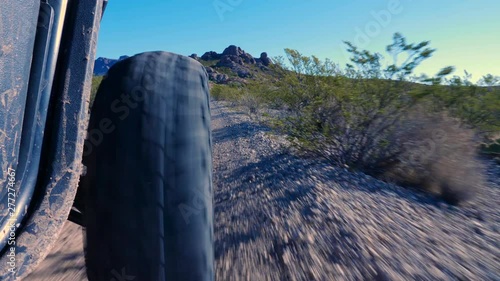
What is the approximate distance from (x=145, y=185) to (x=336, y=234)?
1761 millimetres

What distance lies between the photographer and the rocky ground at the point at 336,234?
1842mm

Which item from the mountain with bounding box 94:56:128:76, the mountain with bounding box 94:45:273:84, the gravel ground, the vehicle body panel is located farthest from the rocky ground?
the mountain with bounding box 94:45:273:84

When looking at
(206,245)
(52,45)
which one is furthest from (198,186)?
(52,45)

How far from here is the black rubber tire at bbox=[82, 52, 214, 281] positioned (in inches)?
39.0

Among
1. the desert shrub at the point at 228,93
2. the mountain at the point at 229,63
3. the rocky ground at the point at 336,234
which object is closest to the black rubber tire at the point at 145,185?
the rocky ground at the point at 336,234

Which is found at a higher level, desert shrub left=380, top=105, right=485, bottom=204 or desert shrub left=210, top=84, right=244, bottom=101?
desert shrub left=210, top=84, right=244, bottom=101

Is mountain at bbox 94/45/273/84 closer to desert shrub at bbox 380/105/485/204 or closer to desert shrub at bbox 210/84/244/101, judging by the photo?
desert shrub at bbox 210/84/244/101

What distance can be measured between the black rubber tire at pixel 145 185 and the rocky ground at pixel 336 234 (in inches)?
34.1

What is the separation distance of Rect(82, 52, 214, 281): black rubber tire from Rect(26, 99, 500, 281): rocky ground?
2.84ft

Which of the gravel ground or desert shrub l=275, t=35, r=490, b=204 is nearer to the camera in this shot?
the gravel ground

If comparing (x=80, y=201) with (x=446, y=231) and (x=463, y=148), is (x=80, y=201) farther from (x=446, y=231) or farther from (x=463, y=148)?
(x=463, y=148)

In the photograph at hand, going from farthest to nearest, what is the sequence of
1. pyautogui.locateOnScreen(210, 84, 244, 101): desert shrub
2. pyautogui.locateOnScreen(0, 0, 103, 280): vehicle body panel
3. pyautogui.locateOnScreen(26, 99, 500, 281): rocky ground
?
pyautogui.locateOnScreen(210, 84, 244, 101): desert shrub
pyautogui.locateOnScreen(26, 99, 500, 281): rocky ground
pyautogui.locateOnScreen(0, 0, 103, 280): vehicle body panel

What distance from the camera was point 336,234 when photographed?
229 centimetres

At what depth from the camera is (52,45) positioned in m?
0.89
